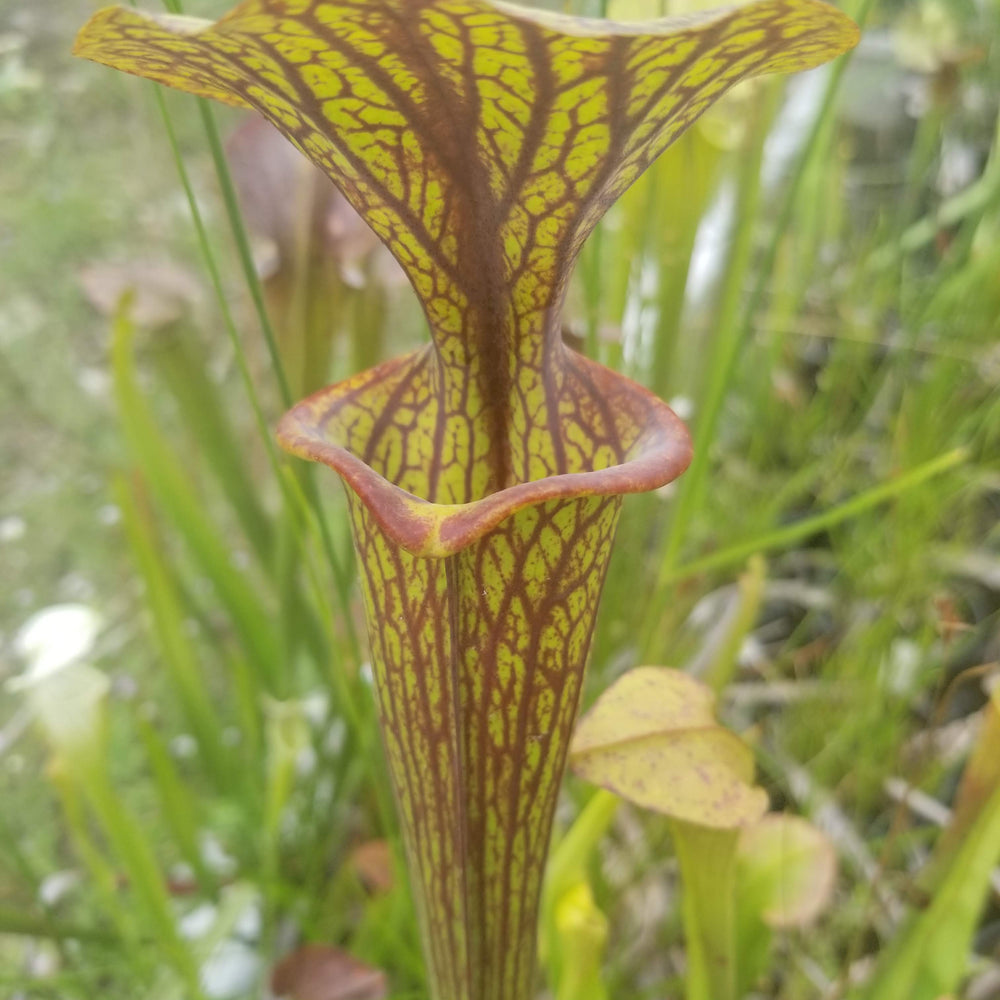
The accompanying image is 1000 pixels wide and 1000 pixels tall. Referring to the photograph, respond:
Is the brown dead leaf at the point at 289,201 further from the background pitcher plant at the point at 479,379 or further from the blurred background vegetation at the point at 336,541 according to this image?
the background pitcher plant at the point at 479,379

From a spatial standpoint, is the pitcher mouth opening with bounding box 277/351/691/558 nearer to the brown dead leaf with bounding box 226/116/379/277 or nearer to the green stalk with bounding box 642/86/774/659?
the green stalk with bounding box 642/86/774/659

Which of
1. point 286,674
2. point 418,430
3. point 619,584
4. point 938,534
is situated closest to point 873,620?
point 938,534

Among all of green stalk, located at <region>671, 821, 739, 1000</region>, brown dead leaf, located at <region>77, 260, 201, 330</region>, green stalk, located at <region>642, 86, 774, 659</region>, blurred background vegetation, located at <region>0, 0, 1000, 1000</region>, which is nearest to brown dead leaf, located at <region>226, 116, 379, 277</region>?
blurred background vegetation, located at <region>0, 0, 1000, 1000</region>

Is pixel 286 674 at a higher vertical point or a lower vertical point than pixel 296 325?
lower

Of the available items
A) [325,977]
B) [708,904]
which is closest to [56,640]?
[325,977]

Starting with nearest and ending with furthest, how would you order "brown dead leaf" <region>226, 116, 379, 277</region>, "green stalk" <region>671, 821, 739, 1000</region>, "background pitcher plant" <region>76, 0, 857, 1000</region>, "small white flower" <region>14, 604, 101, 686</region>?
"background pitcher plant" <region>76, 0, 857, 1000</region>
"green stalk" <region>671, 821, 739, 1000</region>
"small white flower" <region>14, 604, 101, 686</region>
"brown dead leaf" <region>226, 116, 379, 277</region>

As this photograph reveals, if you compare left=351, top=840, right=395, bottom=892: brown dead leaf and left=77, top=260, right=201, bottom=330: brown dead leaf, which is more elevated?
left=77, top=260, right=201, bottom=330: brown dead leaf

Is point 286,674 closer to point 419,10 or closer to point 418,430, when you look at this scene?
point 418,430

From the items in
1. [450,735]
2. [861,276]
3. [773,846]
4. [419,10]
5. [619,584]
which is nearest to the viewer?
[419,10]
